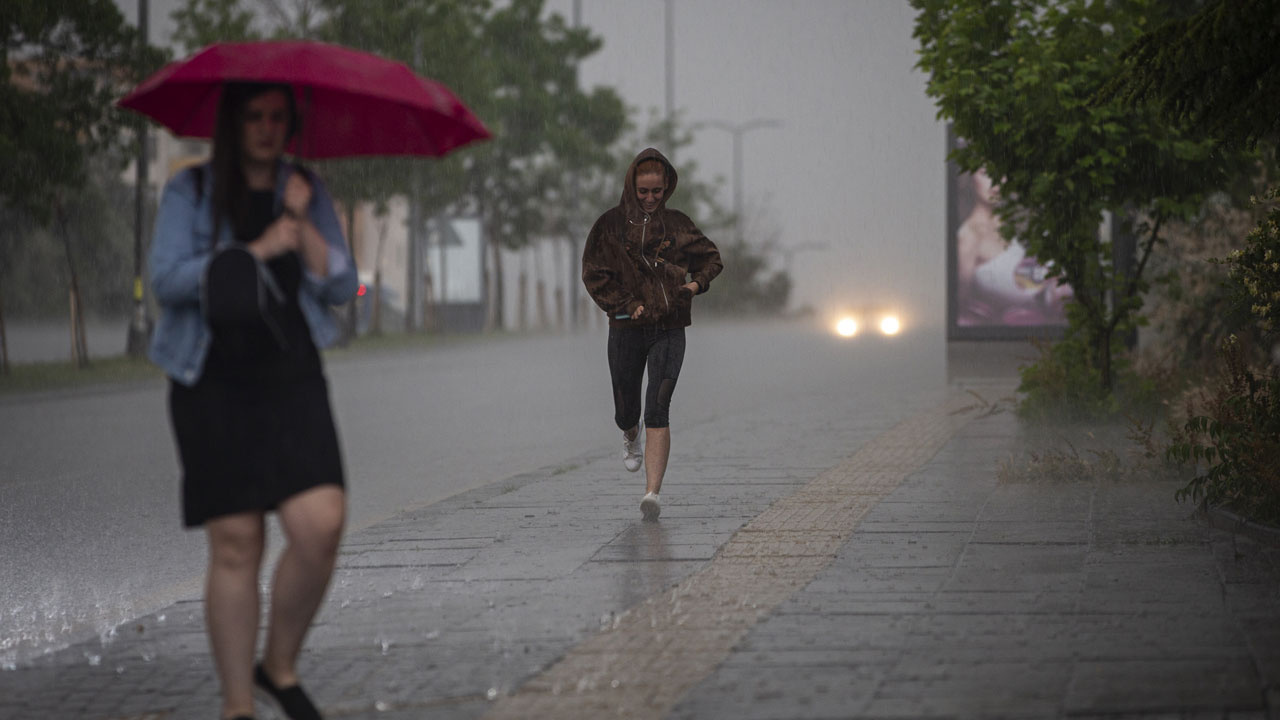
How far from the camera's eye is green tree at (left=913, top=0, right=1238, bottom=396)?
11773 millimetres

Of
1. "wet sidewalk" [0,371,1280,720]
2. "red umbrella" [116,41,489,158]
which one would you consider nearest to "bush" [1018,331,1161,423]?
"wet sidewalk" [0,371,1280,720]

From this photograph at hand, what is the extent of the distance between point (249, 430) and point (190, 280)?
0.39 meters

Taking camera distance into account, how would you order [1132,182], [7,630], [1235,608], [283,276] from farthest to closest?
1. [1132,182]
2. [7,630]
3. [1235,608]
4. [283,276]

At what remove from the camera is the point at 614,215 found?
795 centimetres

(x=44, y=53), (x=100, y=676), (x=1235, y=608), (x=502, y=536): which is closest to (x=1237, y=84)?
(x=1235, y=608)

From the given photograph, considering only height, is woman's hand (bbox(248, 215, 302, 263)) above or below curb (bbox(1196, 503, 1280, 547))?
above

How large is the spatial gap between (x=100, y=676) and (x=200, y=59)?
2.00 metres

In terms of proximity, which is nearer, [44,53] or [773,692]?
[773,692]

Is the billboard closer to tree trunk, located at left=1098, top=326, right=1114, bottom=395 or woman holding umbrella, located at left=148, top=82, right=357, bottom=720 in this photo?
tree trunk, located at left=1098, top=326, right=1114, bottom=395

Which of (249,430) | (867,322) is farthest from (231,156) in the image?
(867,322)

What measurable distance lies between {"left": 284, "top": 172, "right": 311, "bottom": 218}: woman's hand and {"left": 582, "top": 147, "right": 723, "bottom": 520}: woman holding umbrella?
3.68m

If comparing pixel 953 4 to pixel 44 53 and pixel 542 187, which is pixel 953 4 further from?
pixel 542 187

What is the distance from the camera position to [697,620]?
17.9 feet

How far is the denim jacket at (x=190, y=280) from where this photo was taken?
3.95m
